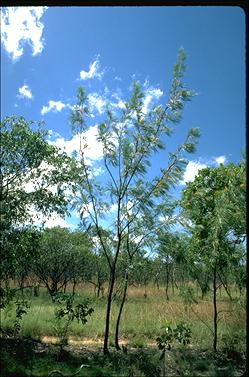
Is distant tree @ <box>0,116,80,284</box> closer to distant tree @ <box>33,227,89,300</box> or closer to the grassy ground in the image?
the grassy ground

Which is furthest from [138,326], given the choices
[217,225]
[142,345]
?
[217,225]

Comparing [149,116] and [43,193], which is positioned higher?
[149,116]

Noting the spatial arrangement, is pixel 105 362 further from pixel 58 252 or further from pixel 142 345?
pixel 58 252

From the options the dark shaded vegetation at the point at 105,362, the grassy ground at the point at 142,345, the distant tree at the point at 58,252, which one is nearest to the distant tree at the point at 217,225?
the grassy ground at the point at 142,345

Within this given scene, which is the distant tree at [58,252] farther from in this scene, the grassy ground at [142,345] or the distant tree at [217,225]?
the distant tree at [217,225]

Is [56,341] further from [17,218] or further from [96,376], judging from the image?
[96,376]

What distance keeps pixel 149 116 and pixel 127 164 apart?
46.6 inches

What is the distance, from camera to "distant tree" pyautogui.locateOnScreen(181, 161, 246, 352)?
8.84m

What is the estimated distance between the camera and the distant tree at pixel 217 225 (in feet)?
29.0

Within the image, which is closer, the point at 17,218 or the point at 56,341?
the point at 17,218

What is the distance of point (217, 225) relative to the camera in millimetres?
9664

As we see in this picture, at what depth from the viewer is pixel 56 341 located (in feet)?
35.2

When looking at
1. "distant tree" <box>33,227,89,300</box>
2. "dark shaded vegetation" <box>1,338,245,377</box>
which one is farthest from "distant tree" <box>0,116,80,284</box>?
"distant tree" <box>33,227,89,300</box>
